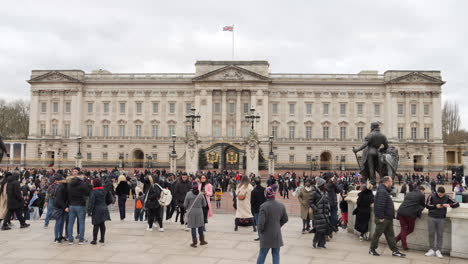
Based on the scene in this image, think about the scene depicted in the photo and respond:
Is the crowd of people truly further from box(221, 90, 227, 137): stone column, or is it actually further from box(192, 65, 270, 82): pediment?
box(192, 65, 270, 82): pediment

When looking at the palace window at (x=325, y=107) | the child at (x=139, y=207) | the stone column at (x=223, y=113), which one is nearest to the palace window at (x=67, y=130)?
the stone column at (x=223, y=113)

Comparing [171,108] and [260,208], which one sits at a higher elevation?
[171,108]

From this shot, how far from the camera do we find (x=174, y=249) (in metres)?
10.6

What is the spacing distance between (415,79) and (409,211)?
59.2 meters

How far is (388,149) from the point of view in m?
13.4

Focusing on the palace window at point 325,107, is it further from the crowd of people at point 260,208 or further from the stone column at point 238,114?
the crowd of people at point 260,208

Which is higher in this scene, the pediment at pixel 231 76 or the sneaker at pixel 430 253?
the pediment at pixel 231 76

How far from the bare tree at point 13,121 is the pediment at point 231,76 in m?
45.6

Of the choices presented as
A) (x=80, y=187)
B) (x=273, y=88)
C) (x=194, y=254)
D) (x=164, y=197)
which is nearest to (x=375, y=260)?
(x=194, y=254)

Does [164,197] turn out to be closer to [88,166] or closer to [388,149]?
[388,149]

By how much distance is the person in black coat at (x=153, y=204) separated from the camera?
42.4 ft

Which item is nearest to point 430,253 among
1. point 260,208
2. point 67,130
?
point 260,208

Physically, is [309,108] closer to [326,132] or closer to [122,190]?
[326,132]

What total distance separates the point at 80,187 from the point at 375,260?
25.3 feet
